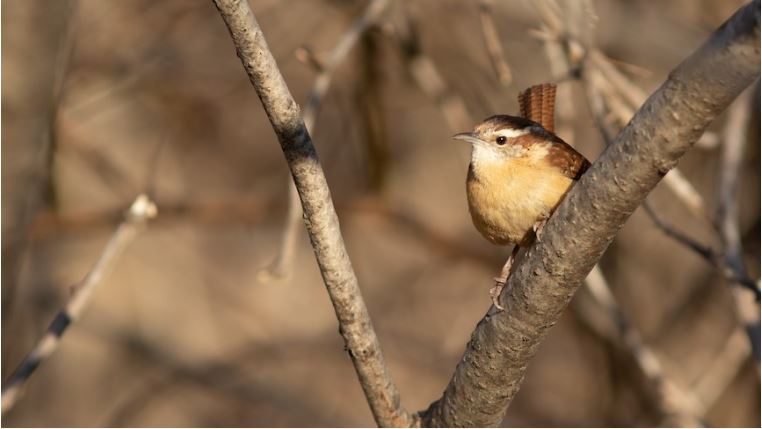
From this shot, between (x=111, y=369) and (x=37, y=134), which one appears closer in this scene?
(x=37, y=134)

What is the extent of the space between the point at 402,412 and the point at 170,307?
180 inches

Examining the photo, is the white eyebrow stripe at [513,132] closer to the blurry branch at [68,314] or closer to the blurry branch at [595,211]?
the blurry branch at [595,211]

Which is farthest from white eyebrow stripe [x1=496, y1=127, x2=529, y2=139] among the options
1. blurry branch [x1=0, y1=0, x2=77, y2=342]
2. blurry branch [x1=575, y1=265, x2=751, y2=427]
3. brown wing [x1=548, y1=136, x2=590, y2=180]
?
blurry branch [x1=0, y1=0, x2=77, y2=342]

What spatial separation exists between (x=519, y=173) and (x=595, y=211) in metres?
0.98

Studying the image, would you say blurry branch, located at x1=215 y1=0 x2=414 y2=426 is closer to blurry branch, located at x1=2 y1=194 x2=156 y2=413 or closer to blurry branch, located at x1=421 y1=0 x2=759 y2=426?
blurry branch, located at x1=421 y1=0 x2=759 y2=426

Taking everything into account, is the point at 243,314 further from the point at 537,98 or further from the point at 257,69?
the point at 257,69

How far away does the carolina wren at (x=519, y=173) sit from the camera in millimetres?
2703

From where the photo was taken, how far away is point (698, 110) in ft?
5.32

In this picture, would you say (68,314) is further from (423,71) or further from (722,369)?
(722,369)

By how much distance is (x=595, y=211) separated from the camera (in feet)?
6.03

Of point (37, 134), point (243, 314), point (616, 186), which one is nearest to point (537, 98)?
point (616, 186)

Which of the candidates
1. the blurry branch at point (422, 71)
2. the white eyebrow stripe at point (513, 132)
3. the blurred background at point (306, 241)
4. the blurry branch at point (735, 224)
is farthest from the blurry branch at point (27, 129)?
the blurry branch at point (735, 224)

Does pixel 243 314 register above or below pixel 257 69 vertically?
below

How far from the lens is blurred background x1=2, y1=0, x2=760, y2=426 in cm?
528
